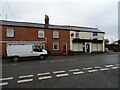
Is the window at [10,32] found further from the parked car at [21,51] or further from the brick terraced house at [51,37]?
the parked car at [21,51]

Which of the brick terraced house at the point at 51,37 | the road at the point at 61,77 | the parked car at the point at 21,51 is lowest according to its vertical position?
the road at the point at 61,77

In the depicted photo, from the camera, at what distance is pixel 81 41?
34.4m

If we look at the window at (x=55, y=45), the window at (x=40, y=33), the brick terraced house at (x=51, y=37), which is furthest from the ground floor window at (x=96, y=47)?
the window at (x=40, y=33)

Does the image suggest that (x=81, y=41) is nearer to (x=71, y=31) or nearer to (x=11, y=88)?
(x=71, y=31)

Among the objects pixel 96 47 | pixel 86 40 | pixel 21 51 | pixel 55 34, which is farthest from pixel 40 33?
pixel 96 47

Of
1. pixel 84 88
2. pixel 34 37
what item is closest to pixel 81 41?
pixel 34 37

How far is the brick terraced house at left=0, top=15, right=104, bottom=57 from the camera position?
2819 cm

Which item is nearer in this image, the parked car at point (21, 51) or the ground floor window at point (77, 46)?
the parked car at point (21, 51)

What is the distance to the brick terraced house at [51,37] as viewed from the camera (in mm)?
28188

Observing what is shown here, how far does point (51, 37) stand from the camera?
31.1m

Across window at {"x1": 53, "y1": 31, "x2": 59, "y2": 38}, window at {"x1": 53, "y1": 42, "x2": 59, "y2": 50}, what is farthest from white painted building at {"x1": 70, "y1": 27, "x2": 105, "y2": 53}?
window at {"x1": 53, "y1": 42, "x2": 59, "y2": 50}

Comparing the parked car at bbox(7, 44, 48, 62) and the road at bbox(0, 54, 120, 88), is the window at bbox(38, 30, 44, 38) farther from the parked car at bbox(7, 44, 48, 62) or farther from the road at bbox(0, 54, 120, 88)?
the road at bbox(0, 54, 120, 88)

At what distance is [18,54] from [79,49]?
16.4 metres

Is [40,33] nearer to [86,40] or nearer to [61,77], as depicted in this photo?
[86,40]
